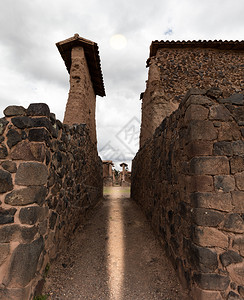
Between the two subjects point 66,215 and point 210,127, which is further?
point 66,215

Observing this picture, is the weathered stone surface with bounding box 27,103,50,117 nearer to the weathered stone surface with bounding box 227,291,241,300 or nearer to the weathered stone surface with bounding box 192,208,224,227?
the weathered stone surface with bounding box 192,208,224,227

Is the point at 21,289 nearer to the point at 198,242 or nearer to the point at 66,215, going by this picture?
the point at 66,215

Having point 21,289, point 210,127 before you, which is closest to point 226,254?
point 210,127

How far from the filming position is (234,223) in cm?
229

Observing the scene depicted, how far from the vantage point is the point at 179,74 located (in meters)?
7.69

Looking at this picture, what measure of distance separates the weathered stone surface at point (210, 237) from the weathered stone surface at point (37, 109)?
2.96 metres

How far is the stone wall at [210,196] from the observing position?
221 cm

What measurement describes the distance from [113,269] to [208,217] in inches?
82.5

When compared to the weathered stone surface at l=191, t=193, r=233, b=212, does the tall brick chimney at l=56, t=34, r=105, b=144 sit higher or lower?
higher

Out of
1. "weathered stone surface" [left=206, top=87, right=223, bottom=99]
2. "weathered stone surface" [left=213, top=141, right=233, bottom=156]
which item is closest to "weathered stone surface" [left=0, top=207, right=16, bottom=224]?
"weathered stone surface" [left=213, top=141, right=233, bottom=156]

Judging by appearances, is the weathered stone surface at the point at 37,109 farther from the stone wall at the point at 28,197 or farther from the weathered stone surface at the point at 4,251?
the weathered stone surface at the point at 4,251

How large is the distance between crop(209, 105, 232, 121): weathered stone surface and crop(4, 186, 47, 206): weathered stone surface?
2.93m

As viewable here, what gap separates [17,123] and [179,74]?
7383 millimetres

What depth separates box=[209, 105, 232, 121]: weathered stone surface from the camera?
2596 mm
